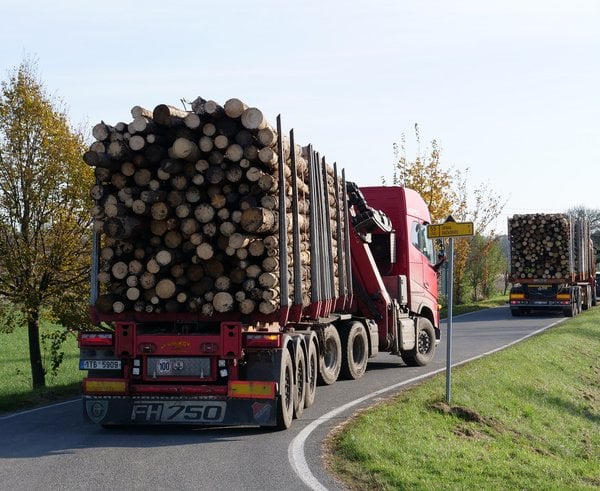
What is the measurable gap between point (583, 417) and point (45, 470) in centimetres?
1031

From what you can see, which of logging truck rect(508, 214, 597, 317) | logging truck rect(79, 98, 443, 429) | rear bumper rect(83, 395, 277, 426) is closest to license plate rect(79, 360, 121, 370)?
logging truck rect(79, 98, 443, 429)

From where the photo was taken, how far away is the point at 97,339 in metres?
11.0

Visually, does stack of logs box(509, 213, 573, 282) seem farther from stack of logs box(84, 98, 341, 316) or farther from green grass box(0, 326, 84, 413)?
stack of logs box(84, 98, 341, 316)

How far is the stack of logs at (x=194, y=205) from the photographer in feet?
35.2

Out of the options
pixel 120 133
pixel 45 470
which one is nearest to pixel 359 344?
pixel 120 133

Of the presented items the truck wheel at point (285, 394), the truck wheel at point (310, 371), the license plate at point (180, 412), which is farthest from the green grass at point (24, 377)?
the truck wheel at point (285, 394)

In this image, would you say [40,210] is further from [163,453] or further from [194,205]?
[163,453]

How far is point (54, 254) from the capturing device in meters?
16.9

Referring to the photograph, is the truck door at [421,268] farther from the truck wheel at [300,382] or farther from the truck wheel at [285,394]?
the truck wheel at [285,394]

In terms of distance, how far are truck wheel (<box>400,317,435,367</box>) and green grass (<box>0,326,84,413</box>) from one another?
6.02 m

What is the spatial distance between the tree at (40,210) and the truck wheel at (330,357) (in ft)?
16.2

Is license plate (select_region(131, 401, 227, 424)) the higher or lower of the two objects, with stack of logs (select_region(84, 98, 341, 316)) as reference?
lower

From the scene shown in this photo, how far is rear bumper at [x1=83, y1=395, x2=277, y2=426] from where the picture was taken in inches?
418

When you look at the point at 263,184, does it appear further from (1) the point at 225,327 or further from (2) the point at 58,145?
(2) the point at 58,145
